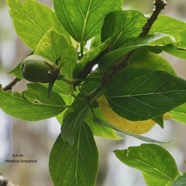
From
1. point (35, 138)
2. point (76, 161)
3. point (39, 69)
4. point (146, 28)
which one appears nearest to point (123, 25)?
point (146, 28)

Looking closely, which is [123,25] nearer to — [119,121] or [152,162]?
[119,121]

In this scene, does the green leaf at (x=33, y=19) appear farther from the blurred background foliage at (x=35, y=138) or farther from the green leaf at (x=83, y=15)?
the blurred background foliage at (x=35, y=138)

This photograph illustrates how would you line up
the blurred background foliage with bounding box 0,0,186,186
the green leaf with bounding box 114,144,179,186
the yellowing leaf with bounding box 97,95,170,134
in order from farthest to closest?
the blurred background foliage with bounding box 0,0,186,186 → the green leaf with bounding box 114,144,179,186 → the yellowing leaf with bounding box 97,95,170,134

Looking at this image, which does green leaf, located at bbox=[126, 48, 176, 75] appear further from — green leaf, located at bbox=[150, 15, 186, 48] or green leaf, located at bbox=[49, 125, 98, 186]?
green leaf, located at bbox=[49, 125, 98, 186]

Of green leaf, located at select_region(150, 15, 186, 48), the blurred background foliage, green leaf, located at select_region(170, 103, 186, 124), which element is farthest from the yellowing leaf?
the blurred background foliage

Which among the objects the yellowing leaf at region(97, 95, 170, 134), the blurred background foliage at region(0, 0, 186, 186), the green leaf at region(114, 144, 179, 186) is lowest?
the blurred background foliage at region(0, 0, 186, 186)

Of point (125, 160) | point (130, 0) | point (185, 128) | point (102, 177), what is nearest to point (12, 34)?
point (130, 0)

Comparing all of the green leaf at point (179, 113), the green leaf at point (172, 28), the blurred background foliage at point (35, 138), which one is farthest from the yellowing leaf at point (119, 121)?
the blurred background foliage at point (35, 138)

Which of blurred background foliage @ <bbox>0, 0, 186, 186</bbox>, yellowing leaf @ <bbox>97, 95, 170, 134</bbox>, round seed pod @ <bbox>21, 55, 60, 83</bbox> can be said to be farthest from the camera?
blurred background foliage @ <bbox>0, 0, 186, 186</bbox>

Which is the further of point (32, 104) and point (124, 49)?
point (32, 104)
